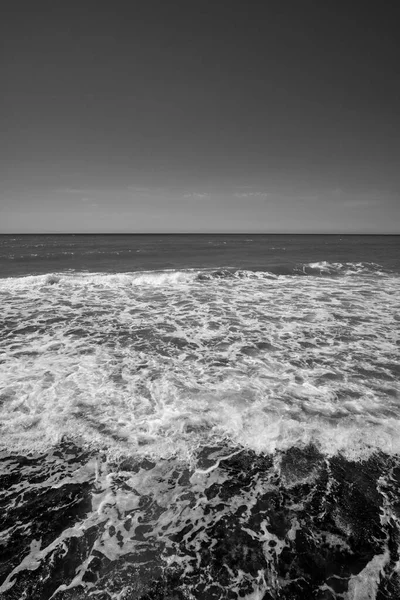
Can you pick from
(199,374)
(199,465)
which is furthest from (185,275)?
(199,465)

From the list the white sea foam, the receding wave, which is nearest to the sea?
the white sea foam

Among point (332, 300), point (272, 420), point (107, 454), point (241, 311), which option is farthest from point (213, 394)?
point (332, 300)

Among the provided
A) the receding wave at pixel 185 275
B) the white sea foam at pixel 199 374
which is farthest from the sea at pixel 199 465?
the receding wave at pixel 185 275

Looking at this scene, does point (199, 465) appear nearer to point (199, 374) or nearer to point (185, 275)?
point (199, 374)

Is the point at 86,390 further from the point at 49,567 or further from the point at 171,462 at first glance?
the point at 49,567

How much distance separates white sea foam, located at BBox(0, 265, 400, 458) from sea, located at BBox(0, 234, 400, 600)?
42mm

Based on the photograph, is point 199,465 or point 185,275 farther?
Result: point 185,275

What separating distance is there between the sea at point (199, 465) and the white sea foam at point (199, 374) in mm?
42

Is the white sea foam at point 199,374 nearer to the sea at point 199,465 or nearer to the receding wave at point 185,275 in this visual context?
the sea at point 199,465

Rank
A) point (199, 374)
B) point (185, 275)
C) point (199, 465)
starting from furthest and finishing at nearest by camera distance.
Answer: point (185, 275) < point (199, 374) < point (199, 465)

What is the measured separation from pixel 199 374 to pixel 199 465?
109 inches

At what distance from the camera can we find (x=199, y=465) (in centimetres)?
409

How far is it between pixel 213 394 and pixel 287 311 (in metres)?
7.14

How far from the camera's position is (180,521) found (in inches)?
133
